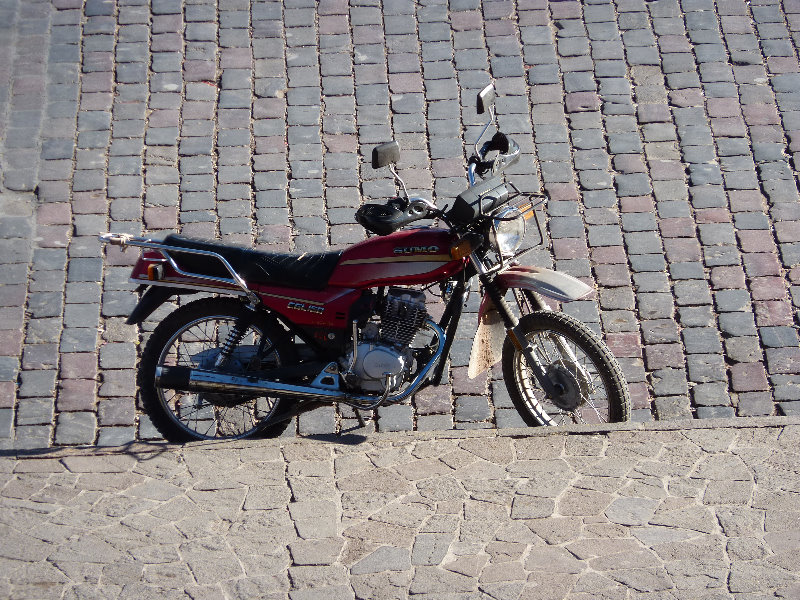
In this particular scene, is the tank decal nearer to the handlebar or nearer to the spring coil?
the handlebar

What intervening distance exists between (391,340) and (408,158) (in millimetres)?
2443

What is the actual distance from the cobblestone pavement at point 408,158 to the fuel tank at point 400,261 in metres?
0.98

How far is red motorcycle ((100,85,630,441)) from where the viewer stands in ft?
16.9

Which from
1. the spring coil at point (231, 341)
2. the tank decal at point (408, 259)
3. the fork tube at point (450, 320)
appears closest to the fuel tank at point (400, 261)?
the tank decal at point (408, 259)

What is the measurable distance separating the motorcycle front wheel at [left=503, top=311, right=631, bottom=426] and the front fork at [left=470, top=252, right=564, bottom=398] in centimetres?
2

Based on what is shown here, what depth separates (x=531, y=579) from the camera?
168 inches

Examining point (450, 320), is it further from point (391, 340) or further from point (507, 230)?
point (507, 230)

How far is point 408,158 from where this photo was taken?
7473 millimetres

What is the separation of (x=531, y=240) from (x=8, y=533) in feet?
11.9

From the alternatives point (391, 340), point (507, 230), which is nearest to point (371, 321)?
point (391, 340)

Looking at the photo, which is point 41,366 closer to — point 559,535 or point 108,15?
point 559,535

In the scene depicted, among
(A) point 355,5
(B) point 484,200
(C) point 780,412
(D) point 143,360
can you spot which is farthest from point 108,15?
(C) point 780,412

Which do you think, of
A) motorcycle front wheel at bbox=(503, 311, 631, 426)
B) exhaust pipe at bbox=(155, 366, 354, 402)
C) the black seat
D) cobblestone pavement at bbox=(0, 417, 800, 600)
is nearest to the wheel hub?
motorcycle front wheel at bbox=(503, 311, 631, 426)

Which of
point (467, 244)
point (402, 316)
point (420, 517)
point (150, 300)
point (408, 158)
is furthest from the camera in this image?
point (408, 158)
